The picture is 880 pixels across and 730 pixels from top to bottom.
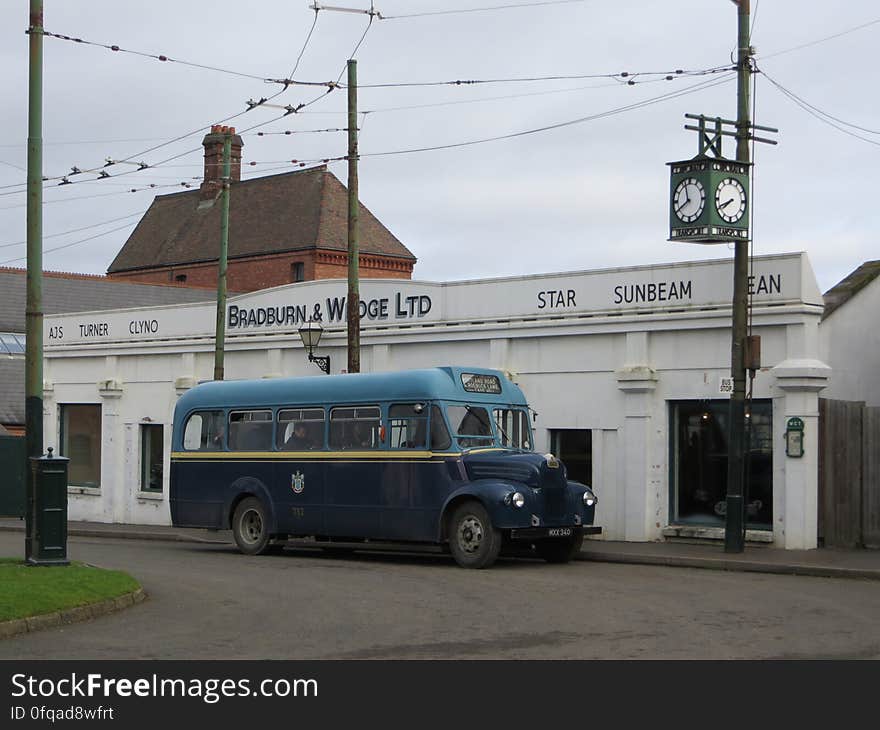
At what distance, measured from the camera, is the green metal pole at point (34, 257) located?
703 inches

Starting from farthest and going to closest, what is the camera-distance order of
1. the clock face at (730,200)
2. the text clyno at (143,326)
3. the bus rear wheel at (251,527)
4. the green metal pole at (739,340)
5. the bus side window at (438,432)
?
the text clyno at (143,326) < the bus rear wheel at (251,527) < the clock face at (730,200) < the green metal pole at (739,340) < the bus side window at (438,432)

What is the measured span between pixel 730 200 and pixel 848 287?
4080mm

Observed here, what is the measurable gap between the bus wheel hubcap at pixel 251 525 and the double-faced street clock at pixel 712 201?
8.39 m

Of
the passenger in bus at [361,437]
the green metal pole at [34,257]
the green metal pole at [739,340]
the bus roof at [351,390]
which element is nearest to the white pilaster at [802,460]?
the green metal pole at [739,340]

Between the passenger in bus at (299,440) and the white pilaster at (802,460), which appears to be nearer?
the white pilaster at (802,460)

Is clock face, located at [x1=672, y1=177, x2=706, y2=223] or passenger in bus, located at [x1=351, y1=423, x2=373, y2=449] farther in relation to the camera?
passenger in bus, located at [x1=351, y1=423, x2=373, y2=449]

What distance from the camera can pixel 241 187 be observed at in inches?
2840

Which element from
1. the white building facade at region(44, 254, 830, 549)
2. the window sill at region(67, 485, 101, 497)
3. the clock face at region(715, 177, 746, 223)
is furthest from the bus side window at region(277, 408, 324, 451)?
the window sill at region(67, 485, 101, 497)

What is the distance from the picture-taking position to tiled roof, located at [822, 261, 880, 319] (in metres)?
23.8

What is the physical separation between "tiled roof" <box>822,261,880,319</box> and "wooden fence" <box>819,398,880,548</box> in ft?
5.95

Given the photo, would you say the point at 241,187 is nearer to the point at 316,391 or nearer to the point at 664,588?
the point at 316,391

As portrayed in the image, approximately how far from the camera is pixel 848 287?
963 inches

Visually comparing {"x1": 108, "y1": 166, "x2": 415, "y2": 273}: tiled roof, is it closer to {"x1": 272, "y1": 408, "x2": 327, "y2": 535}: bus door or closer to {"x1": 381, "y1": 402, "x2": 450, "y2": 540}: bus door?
{"x1": 272, "y1": 408, "x2": 327, "y2": 535}: bus door

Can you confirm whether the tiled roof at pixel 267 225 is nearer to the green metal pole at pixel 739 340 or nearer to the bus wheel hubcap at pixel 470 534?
the green metal pole at pixel 739 340
